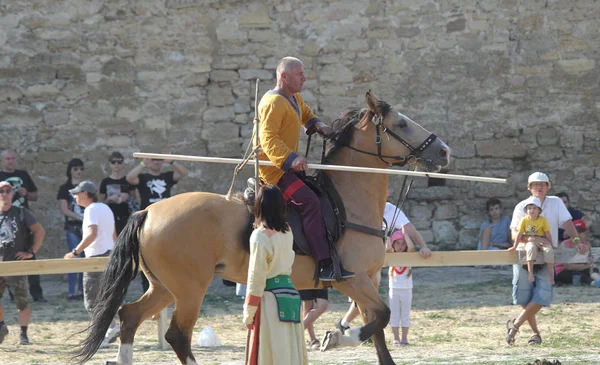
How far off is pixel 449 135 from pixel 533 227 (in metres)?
5.16

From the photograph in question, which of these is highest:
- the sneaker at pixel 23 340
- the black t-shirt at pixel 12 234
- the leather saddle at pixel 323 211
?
the leather saddle at pixel 323 211

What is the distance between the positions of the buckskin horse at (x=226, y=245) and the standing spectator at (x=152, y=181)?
5.83m

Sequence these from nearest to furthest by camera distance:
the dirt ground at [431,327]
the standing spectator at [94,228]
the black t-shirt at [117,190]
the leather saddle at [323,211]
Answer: the leather saddle at [323,211] → the dirt ground at [431,327] → the standing spectator at [94,228] → the black t-shirt at [117,190]

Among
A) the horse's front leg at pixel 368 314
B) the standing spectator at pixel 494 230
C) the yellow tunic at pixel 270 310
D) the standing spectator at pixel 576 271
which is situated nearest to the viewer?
the yellow tunic at pixel 270 310

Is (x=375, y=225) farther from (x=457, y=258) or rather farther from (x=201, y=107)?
(x=201, y=107)

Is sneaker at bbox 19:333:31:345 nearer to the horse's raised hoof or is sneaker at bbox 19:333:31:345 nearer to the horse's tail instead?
the horse's tail

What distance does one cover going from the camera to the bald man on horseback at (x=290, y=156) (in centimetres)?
780

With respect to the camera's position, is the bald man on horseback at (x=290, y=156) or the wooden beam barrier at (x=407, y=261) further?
the wooden beam barrier at (x=407, y=261)

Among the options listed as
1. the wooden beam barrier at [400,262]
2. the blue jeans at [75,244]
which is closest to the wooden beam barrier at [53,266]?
the wooden beam barrier at [400,262]

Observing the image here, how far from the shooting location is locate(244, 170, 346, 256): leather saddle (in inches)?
309

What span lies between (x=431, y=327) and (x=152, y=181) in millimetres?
4468

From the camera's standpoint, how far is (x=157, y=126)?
1533cm

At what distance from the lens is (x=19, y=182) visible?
46.5 ft

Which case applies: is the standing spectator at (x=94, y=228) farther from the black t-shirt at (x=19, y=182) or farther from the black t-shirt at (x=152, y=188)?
the black t-shirt at (x=19, y=182)
